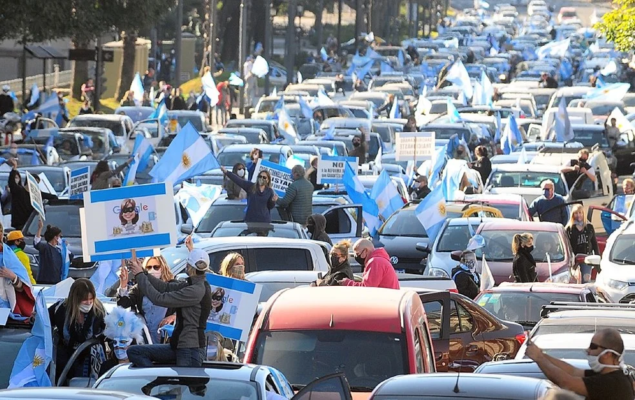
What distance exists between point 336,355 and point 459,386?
245 cm

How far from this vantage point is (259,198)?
21.2 meters

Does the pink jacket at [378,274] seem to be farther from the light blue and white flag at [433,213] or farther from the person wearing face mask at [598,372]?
the light blue and white flag at [433,213]

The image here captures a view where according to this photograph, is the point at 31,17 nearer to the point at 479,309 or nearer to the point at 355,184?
the point at 355,184

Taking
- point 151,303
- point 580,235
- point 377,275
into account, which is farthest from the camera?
point 580,235

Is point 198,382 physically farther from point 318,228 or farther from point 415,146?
point 415,146

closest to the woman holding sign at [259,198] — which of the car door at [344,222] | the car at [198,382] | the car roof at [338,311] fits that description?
the car door at [344,222]

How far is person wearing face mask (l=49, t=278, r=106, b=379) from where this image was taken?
11.6 m

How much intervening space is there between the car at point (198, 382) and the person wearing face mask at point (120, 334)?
5.50 feet

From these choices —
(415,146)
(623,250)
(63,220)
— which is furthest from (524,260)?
(415,146)

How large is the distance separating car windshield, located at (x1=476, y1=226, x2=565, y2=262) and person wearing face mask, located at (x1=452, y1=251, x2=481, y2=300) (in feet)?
8.43

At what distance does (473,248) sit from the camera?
66.1 feet

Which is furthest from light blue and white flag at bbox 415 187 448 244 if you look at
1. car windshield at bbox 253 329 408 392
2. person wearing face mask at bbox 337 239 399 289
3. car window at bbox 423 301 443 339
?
car windshield at bbox 253 329 408 392

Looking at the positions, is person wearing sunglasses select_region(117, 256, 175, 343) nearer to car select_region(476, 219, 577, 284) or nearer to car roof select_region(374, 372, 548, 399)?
car roof select_region(374, 372, 548, 399)

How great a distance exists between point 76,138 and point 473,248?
14.8m
